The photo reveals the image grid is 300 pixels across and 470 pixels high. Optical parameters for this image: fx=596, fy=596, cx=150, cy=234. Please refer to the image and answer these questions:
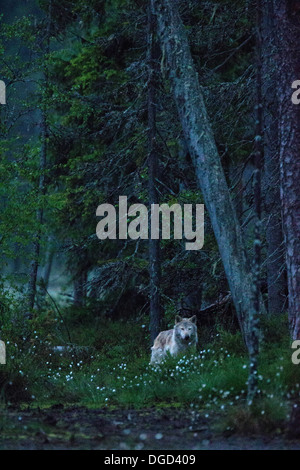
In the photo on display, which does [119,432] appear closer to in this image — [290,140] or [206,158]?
[206,158]

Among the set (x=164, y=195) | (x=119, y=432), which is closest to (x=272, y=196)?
(x=164, y=195)

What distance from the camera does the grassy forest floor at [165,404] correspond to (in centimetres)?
738

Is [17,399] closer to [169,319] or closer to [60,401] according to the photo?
[60,401]

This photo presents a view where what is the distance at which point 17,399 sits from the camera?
1048 centimetres

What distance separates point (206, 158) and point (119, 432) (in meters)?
5.86

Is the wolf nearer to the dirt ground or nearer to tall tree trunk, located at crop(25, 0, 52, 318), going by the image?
the dirt ground

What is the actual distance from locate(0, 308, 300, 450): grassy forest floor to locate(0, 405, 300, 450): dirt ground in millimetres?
12

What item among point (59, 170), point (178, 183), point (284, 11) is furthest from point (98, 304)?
point (284, 11)

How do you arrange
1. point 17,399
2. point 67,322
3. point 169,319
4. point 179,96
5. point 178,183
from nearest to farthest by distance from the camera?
point 17,399 < point 179,96 < point 169,319 < point 178,183 < point 67,322

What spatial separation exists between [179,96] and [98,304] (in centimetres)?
1322

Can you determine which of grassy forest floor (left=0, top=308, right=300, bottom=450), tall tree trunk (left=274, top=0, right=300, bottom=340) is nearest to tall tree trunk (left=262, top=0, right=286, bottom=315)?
grassy forest floor (left=0, top=308, right=300, bottom=450)

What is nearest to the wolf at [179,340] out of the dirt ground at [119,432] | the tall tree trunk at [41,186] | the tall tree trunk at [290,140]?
the tall tree trunk at [290,140]

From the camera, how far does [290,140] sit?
1109cm

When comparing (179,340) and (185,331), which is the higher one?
(185,331)
